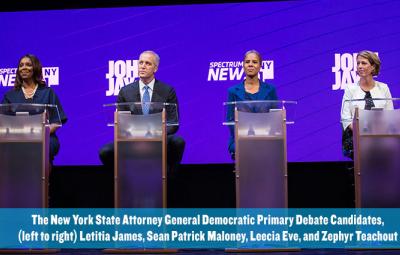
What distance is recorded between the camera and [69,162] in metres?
6.62

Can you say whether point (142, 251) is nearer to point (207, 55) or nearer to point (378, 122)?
point (378, 122)

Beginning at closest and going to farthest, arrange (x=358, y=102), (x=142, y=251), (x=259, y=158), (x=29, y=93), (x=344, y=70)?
(x=142, y=251) < (x=259, y=158) < (x=358, y=102) < (x=29, y=93) < (x=344, y=70)

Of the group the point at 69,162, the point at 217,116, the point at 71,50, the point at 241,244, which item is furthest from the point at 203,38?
the point at 241,244

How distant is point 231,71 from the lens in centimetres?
647

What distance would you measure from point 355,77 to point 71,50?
8.30 ft

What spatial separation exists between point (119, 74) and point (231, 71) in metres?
1.00

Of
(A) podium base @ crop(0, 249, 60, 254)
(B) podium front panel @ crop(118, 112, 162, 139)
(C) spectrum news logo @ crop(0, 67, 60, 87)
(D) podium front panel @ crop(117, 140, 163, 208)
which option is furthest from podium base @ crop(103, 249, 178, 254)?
(C) spectrum news logo @ crop(0, 67, 60, 87)

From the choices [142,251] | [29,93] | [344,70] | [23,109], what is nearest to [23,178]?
[23,109]

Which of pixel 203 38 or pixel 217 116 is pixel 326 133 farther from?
pixel 203 38

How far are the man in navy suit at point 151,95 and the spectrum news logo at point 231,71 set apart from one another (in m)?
0.94

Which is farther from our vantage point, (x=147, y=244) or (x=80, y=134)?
(x=80, y=134)

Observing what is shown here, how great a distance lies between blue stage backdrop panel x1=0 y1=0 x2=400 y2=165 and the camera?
6371 mm
